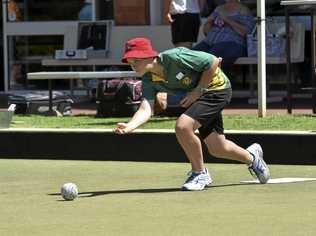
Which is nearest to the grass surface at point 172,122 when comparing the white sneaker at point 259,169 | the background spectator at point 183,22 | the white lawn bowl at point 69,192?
the background spectator at point 183,22

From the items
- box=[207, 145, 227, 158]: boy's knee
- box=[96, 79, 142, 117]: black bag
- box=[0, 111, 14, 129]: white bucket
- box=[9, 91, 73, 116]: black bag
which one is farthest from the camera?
box=[9, 91, 73, 116]: black bag

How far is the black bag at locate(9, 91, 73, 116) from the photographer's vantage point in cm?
1359

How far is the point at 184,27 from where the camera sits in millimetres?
12453

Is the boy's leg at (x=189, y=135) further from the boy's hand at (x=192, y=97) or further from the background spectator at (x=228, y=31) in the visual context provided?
the background spectator at (x=228, y=31)

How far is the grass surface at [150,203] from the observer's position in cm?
645

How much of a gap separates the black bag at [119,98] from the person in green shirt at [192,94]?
411cm

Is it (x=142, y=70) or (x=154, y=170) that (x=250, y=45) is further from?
(x=142, y=70)

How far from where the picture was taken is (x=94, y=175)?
30.5ft

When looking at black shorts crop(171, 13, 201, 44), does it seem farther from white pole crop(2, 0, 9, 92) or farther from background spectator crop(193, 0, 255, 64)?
white pole crop(2, 0, 9, 92)

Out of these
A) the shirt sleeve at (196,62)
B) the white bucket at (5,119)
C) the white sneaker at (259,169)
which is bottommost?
the white sneaker at (259,169)

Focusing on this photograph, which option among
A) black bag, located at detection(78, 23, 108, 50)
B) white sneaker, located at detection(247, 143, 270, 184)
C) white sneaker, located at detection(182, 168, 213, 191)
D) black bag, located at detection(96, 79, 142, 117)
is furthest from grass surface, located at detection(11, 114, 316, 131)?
black bag, located at detection(78, 23, 108, 50)

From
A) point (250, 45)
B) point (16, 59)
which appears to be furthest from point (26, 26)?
point (250, 45)

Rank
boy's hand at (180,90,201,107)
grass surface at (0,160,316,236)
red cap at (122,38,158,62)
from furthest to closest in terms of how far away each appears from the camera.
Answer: boy's hand at (180,90,201,107) → red cap at (122,38,158,62) → grass surface at (0,160,316,236)

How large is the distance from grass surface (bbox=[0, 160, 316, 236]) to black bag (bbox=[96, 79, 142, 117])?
8.54 ft
